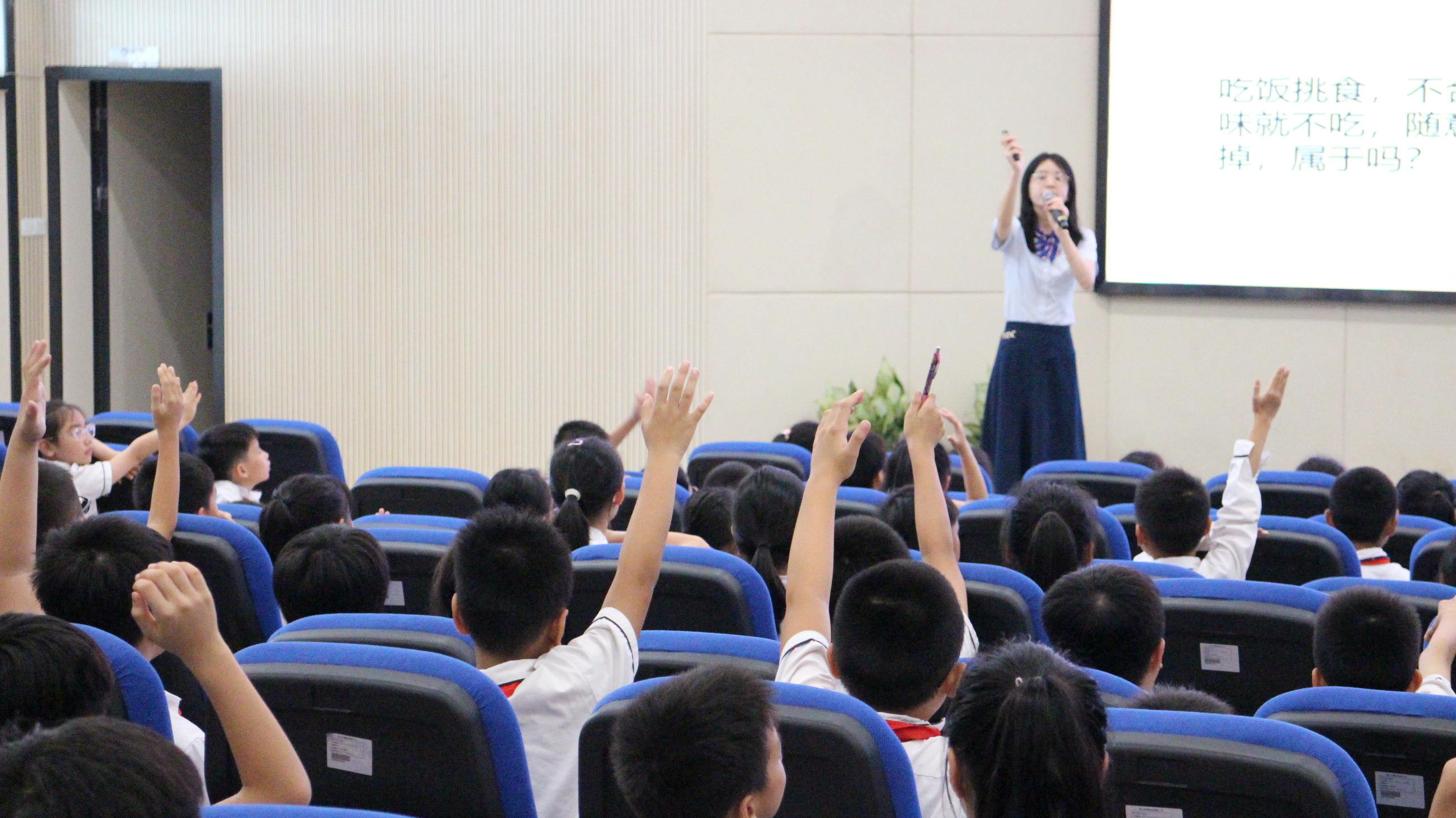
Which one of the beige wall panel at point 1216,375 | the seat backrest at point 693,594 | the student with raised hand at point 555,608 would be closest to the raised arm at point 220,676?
the student with raised hand at point 555,608

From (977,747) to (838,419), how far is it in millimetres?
904

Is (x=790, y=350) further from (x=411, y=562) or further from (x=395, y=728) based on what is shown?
(x=395, y=728)

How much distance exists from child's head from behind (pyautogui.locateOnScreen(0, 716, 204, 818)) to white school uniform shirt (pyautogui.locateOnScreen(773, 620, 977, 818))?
2.62 feet

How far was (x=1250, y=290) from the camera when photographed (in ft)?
20.8

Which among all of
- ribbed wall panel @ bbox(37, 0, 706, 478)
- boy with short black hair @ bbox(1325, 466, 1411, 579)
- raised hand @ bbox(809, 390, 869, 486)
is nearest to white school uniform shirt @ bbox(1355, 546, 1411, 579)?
boy with short black hair @ bbox(1325, 466, 1411, 579)

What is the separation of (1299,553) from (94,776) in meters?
2.84

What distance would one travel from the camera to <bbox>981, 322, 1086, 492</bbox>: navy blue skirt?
5.80 meters

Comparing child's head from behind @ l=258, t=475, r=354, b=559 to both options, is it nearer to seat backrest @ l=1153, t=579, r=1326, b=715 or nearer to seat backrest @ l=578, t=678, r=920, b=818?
seat backrest @ l=578, t=678, r=920, b=818

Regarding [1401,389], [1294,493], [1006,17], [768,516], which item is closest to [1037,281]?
[1006,17]

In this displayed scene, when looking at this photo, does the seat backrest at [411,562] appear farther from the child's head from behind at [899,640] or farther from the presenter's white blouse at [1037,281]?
the presenter's white blouse at [1037,281]

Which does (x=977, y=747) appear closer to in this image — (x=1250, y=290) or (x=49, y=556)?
(x=49, y=556)

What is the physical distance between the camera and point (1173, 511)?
10.7 feet

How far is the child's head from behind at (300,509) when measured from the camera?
3.03m

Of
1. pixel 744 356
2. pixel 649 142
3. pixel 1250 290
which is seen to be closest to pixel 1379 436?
pixel 1250 290
